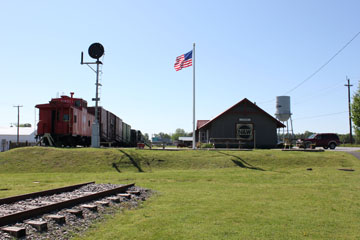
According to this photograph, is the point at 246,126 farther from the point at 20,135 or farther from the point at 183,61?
the point at 20,135

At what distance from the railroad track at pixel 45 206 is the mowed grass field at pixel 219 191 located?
0.78m

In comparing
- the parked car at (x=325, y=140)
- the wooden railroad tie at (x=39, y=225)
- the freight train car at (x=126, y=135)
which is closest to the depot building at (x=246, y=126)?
the parked car at (x=325, y=140)

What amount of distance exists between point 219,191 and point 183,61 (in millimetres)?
19103

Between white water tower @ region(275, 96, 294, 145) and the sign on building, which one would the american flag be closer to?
the sign on building

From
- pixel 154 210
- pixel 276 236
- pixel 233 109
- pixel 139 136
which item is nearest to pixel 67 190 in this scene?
pixel 154 210

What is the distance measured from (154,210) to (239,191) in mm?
4487

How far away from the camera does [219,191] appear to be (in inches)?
467

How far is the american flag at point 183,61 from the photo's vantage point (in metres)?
28.8

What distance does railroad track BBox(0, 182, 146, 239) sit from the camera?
6.00 meters

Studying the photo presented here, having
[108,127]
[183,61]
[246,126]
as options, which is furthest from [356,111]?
[108,127]

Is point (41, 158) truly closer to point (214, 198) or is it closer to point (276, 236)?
point (214, 198)

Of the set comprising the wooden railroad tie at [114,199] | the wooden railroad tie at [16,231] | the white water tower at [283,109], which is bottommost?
the wooden railroad tie at [114,199]

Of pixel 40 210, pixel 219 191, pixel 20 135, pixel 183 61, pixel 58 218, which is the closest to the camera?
pixel 58 218

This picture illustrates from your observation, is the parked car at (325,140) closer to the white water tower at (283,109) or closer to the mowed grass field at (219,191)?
the white water tower at (283,109)
